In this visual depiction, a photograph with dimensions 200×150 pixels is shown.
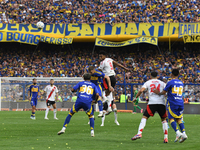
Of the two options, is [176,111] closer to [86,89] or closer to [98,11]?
[86,89]

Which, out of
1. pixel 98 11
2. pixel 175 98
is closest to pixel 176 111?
pixel 175 98

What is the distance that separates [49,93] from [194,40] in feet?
65.5

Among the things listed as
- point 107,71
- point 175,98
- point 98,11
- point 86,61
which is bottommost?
point 175,98

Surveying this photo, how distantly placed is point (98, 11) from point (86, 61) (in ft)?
20.1

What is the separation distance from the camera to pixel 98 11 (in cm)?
4075

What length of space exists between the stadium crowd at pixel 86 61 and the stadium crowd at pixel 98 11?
124 inches

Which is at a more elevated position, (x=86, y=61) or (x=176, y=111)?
(x=86, y=61)

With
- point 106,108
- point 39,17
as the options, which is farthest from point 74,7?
point 106,108

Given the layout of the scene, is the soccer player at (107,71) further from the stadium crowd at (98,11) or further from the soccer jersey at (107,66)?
the stadium crowd at (98,11)

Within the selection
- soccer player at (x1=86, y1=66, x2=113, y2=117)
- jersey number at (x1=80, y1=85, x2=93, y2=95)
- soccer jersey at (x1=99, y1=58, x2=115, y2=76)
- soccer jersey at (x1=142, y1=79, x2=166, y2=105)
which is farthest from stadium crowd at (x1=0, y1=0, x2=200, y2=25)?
soccer jersey at (x1=142, y1=79, x2=166, y2=105)

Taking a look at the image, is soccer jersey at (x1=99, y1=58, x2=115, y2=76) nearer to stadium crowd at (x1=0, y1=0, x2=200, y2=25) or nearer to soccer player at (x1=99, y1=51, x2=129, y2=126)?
soccer player at (x1=99, y1=51, x2=129, y2=126)

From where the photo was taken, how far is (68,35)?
38906 millimetres

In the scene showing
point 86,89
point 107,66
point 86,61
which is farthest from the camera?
point 86,61

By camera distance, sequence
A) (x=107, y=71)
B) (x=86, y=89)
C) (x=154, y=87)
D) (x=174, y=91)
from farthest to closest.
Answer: (x=107, y=71)
(x=86, y=89)
(x=154, y=87)
(x=174, y=91)
